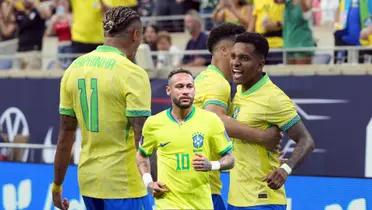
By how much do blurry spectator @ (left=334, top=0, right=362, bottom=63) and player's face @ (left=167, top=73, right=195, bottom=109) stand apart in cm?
606

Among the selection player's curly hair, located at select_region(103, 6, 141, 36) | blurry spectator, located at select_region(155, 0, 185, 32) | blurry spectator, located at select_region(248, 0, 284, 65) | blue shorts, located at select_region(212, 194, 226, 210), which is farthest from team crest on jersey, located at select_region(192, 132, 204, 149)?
blurry spectator, located at select_region(155, 0, 185, 32)

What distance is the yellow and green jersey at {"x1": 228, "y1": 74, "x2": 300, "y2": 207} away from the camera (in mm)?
7715

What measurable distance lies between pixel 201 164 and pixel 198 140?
0.83 ft

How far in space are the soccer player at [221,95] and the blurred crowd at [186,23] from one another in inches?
182

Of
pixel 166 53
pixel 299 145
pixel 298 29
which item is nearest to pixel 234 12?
pixel 166 53

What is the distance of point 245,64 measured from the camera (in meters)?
7.80

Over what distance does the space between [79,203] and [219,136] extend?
14.1 ft

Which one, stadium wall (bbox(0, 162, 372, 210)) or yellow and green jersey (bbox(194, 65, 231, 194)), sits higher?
yellow and green jersey (bbox(194, 65, 231, 194))

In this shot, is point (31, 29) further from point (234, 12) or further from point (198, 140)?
point (198, 140)

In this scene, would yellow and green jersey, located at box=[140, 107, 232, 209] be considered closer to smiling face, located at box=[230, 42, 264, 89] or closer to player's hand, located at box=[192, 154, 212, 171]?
player's hand, located at box=[192, 154, 212, 171]

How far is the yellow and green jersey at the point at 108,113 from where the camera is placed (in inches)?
285

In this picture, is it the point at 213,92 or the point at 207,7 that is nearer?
the point at 213,92

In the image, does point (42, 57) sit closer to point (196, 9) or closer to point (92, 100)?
point (196, 9)

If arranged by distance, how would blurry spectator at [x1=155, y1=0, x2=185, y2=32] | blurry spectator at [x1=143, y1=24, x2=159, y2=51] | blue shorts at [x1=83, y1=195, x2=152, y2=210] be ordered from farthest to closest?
1. blurry spectator at [x1=155, y1=0, x2=185, y2=32]
2. blurry spectator at [x1=143, y1=24, x2=159, y2=51]
3. blue shorts at [x1=83, y1=195, x2=152, y2=210]
